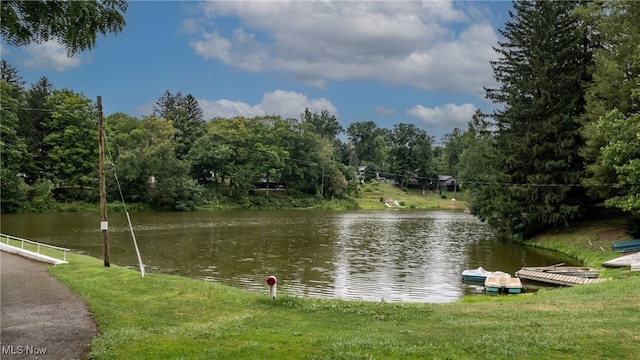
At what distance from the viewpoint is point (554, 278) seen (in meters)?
20.8

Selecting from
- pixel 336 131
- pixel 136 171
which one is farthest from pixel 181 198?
pixel 336 131

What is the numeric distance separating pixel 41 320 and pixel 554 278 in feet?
64.5

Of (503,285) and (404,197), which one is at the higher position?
(404,197)

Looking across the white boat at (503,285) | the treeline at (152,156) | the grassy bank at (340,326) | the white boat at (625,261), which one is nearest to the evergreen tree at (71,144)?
the treeline at (152,156)

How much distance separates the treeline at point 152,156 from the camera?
190 feet

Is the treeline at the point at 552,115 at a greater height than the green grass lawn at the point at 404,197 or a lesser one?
greater

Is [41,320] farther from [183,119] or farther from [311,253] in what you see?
[183,119]

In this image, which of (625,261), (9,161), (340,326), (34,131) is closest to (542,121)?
(625,261)

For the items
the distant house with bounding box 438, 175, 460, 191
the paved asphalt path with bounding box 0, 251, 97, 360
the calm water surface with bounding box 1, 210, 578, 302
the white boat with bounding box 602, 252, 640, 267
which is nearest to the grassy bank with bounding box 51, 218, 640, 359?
the paved asphalt path with bounding box 0, 251, 97, 360

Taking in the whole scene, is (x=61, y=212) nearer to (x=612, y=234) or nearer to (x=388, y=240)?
(x=388, y=240)

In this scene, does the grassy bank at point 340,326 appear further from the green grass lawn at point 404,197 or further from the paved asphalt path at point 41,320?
the green grass lawn at point 404,197

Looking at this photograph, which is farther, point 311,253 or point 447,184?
point 447,184

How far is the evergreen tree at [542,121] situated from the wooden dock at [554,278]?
1180 centimetres

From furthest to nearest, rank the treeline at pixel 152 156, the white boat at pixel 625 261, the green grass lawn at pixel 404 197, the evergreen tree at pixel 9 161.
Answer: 1. the green grass lawn at pixel 404 197
2. the treeline at pixel 152 156
3. the evergreen tree at pixel 9 161
4. the white boat at pixel 625 261
